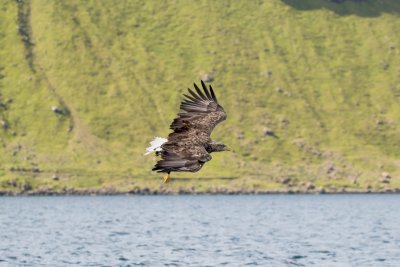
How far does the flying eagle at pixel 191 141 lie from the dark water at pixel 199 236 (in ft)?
141

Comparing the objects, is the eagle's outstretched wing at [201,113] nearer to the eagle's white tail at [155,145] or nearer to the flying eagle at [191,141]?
the flying eagle at [191,141]

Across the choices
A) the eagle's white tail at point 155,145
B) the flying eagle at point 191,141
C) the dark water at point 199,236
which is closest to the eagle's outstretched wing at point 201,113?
the flying eagle at point 191,141

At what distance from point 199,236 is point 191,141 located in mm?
82913

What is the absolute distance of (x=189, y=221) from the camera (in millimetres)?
141125

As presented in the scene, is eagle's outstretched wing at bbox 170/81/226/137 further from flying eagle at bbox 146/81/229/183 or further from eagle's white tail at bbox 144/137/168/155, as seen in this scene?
eagle's white tail at bbox 144/137/168/155

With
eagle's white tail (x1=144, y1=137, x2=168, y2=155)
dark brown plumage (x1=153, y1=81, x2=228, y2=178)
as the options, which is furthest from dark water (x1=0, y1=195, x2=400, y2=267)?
eagle's white tail (x1=144, y1=137, x2=168, y2=155)

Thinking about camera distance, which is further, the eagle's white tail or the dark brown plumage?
the eagle's white tail

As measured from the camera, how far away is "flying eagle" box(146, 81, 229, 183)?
23234mm

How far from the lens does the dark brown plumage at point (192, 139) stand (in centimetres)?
2322

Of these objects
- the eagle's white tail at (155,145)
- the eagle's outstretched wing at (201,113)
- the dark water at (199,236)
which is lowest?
the dark water at (199,236)

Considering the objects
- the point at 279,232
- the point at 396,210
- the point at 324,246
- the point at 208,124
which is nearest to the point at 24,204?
the point at 396,210

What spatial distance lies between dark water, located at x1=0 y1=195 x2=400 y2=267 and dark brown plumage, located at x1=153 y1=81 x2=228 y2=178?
141 ft

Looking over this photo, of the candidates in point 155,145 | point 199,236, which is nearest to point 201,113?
point 155,145

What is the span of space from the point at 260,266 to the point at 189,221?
71866mm
